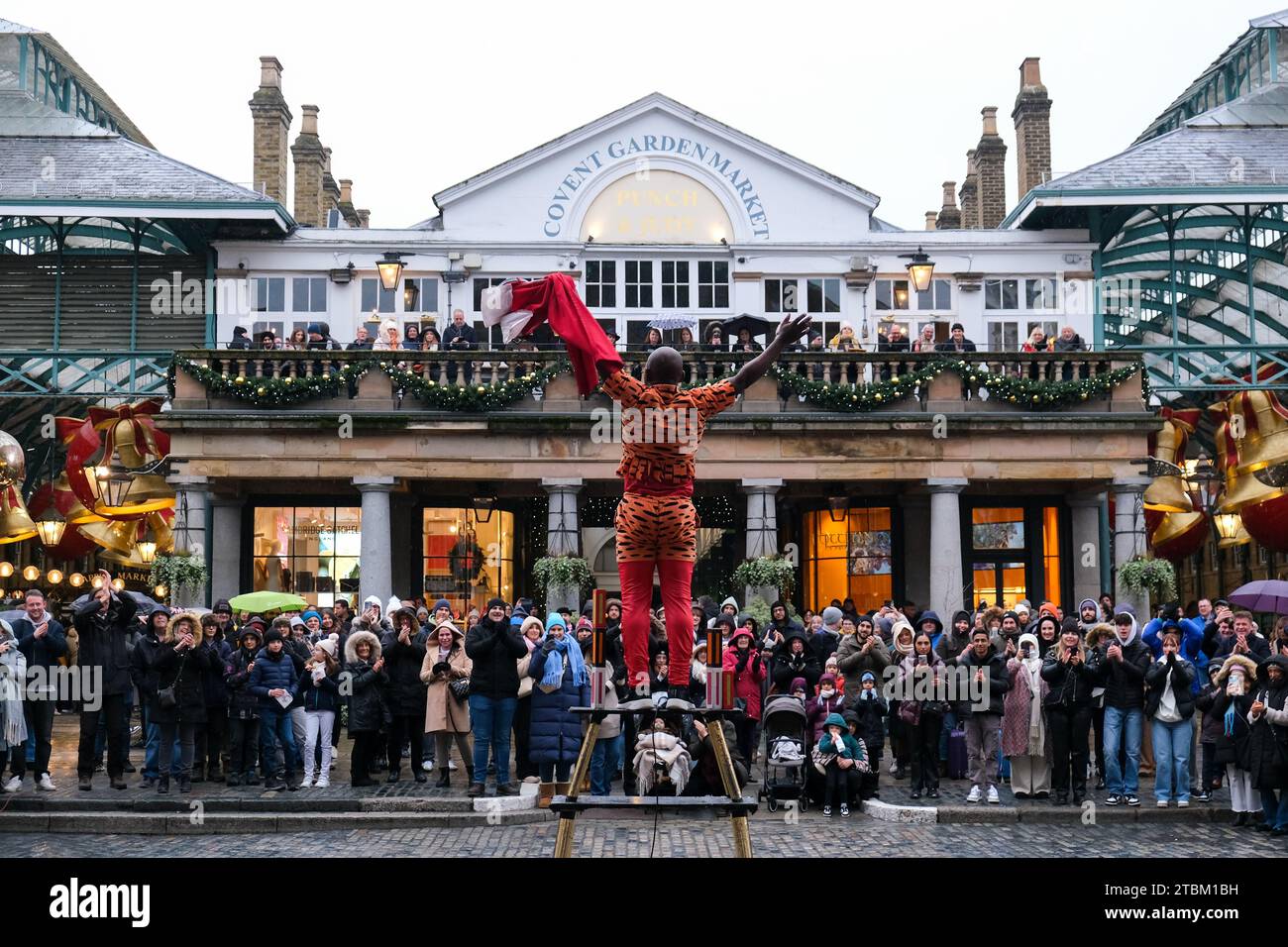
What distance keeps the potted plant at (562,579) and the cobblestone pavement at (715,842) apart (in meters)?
10.9

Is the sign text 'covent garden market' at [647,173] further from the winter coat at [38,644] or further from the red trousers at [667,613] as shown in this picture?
the red trousers at [667,613]

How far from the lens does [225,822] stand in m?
14.7

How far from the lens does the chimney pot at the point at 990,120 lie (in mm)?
40125

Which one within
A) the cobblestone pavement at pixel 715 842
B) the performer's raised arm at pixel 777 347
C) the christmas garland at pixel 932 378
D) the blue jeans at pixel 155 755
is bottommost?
the cobblestone pavement at pixel 715 842

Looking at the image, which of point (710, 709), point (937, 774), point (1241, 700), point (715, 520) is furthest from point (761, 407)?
point (710, 709)

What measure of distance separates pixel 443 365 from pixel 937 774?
13.8m

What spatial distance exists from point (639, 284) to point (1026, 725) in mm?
17691

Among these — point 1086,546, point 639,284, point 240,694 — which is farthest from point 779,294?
point 240,694

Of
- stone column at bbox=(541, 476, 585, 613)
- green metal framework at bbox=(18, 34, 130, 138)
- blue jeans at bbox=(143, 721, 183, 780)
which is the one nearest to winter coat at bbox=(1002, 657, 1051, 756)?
blue jeans at bbox=(143, 721, 183, 780)

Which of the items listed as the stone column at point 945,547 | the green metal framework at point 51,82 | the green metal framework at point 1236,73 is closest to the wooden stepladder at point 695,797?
the stone column at point 945,547

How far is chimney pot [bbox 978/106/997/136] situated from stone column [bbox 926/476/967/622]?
16706 millimetres

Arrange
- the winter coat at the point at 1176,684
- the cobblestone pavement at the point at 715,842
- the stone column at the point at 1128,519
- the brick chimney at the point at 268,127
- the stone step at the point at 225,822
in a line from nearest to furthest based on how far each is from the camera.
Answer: the cobblestone pavement at the point at 715,842, the stone step at the point at 225,822, the winter coat at the point at 1176,684, the stone column at the point at 1128,519, the brick chimney at the point at 268,127

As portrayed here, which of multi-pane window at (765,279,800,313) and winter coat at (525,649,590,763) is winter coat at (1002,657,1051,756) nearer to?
winter coat at (525,649,590,763)

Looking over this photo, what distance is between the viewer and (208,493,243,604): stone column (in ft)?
90.8
